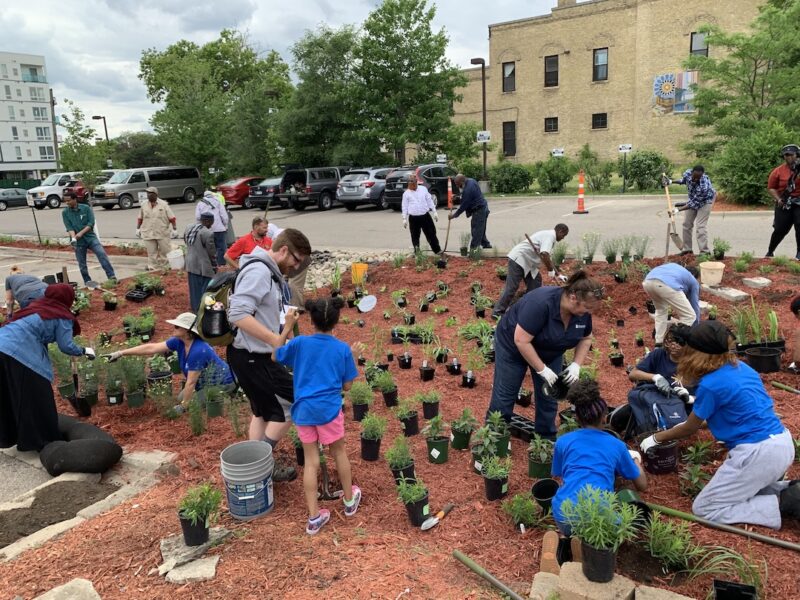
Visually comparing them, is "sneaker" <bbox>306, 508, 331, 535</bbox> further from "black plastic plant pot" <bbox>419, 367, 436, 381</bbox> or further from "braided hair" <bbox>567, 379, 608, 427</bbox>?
"black plastic plant pot" <bbox>419, 367, 436, 381</bbox>

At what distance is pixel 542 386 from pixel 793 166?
674 centimetres

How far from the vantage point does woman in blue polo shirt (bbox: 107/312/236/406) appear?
536cm

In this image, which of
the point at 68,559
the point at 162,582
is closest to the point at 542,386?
the point at 162,582

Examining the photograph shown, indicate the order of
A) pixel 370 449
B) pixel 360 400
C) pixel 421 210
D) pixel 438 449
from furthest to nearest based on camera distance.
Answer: pixel 421 210
pixel 360 400
pixel 370 449
pixel 438 449

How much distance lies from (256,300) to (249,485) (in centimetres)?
110

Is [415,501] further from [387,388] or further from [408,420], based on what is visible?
[387,388]

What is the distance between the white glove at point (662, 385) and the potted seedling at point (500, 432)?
1.15 meters

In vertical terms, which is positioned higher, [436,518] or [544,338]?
[544,338]

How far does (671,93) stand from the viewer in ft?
103

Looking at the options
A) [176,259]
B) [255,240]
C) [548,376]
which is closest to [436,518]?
[548,376]

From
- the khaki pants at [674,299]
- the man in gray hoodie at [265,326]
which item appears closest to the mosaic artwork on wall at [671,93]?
the khaki pants at [674,299]

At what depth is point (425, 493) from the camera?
3.40m

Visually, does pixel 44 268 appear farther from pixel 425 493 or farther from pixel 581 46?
pixel 581 46

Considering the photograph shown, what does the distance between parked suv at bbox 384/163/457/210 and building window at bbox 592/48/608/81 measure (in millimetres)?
17332
